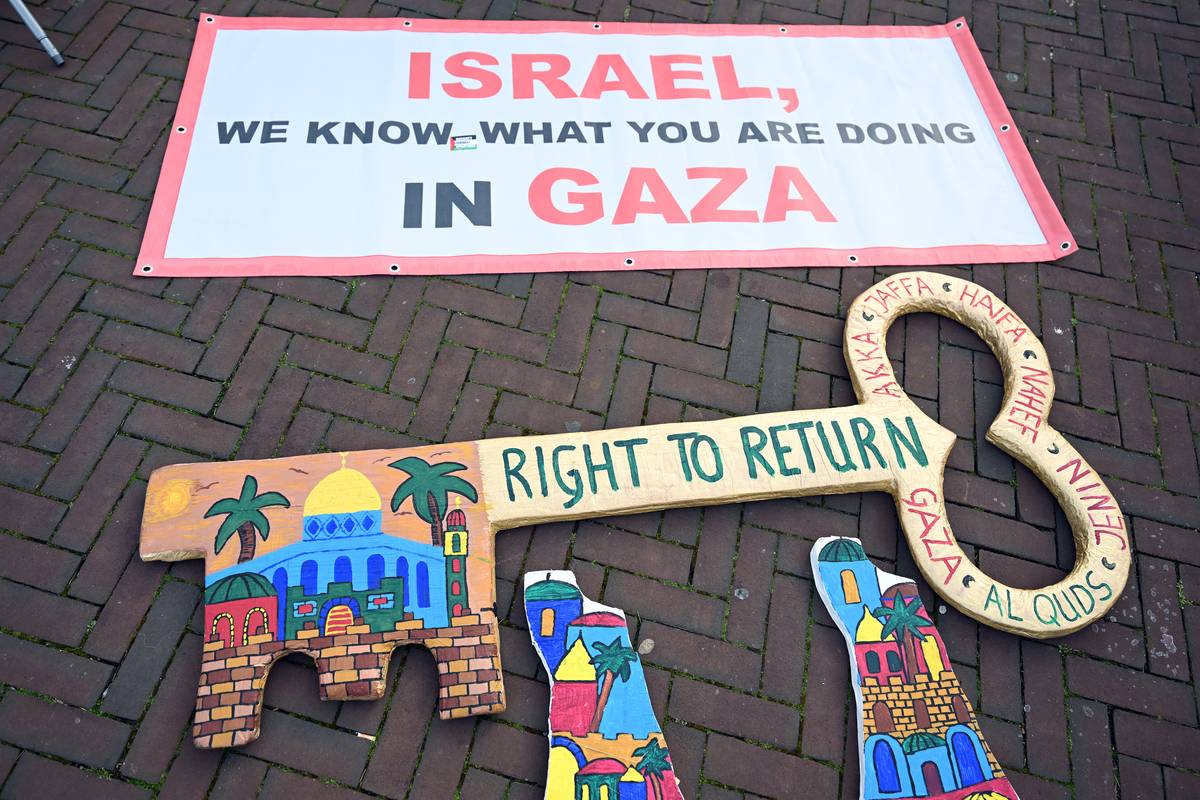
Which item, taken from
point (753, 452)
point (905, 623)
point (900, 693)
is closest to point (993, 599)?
point (905, 623)

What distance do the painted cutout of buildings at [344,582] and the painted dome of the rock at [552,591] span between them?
6.3 inches

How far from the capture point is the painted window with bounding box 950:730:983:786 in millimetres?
2973

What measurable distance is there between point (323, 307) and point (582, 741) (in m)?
2.12

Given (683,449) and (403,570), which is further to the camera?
(683,449)

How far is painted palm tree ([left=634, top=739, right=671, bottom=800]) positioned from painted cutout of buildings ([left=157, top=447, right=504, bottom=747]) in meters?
0.49

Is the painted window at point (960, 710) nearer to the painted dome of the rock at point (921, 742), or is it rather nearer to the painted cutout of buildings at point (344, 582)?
the painted dome of the rock at point (921, 742)

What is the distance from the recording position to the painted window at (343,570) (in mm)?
3098

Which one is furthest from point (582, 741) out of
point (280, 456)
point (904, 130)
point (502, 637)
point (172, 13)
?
point (172, 13)

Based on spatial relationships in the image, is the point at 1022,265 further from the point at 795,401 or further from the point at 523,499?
the point at 523,499

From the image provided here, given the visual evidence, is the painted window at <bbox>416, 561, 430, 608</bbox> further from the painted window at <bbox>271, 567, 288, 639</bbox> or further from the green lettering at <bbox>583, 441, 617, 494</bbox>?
the green lettering at <bbox>583, 441, 617, 494</bbox>

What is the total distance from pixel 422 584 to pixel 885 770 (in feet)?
5.60

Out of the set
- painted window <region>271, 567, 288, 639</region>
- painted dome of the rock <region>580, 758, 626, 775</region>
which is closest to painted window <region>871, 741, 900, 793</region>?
painted dome of the rock <region>580, 758, 626, 775</region>

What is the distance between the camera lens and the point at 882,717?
120 inches

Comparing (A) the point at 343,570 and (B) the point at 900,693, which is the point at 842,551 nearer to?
(B) the point at 900,693
